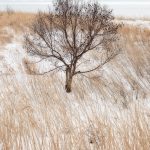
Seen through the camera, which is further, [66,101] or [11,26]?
[11,26]

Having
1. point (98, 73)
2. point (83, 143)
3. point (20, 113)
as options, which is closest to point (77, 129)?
point (83, 143)

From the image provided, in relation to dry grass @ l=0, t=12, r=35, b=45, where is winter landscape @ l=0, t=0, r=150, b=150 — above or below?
below

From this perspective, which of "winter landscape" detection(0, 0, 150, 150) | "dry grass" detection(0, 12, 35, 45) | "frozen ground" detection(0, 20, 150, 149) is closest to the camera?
"winter landscape" detection(0, 0, 150, 150)

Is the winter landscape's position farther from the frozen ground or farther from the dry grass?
the dry grass

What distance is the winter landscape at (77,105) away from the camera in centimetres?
283

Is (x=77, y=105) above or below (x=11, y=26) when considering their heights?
below

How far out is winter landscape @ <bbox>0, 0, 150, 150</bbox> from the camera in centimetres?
283

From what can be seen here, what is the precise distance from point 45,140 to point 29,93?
4.62 ft

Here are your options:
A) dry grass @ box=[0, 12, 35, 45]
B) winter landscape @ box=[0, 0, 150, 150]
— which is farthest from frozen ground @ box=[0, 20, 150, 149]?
dry grass @ box=[0, 12, 35, 45]

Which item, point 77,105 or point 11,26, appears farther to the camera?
point 11,26

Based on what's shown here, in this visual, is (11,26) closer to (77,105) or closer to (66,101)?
(66,101)

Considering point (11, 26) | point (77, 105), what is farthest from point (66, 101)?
point (11, 26)

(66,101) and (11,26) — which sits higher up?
(11,26)

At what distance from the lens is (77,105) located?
3926 millimetres
